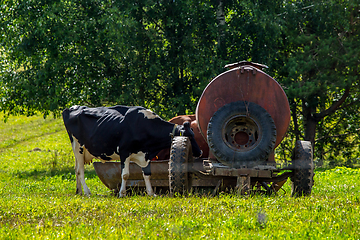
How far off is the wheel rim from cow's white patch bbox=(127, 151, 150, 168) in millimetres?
2671

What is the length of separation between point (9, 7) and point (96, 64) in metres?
4.75

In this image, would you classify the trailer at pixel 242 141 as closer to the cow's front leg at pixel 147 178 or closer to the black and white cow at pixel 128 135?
the black and white cow at pixel 128 135

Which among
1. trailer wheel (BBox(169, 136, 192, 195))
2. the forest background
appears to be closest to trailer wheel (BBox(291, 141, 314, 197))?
trailer wheel (BBox(169, 136, 192, 195))

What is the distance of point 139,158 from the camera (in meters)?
10.4

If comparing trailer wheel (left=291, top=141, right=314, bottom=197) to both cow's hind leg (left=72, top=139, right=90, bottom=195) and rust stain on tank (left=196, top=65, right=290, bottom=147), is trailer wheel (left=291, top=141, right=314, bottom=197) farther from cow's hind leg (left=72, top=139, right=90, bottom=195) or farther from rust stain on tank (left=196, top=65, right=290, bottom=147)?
cow's hind leg (left=72, top=139, right=90, bottom=195)

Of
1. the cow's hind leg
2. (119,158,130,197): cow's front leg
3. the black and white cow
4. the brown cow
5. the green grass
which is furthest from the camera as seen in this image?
the cow's hind leg

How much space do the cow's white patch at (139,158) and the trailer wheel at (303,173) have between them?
12.2 ft

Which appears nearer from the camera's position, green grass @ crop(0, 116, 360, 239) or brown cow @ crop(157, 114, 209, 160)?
green grass @ crop(0, 116, 360, 239)

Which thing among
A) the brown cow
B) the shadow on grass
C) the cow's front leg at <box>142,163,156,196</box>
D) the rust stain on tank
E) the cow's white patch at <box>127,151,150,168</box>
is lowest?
the shadow on grass

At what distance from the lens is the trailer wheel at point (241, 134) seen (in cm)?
796

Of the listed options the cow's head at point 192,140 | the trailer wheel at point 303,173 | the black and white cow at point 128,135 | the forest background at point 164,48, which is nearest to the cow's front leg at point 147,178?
the black and white cow at point 128,135

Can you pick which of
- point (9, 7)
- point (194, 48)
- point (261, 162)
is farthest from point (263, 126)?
point (9, 7)

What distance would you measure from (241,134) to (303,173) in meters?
1.45

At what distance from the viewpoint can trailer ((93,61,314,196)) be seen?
7957 mm
